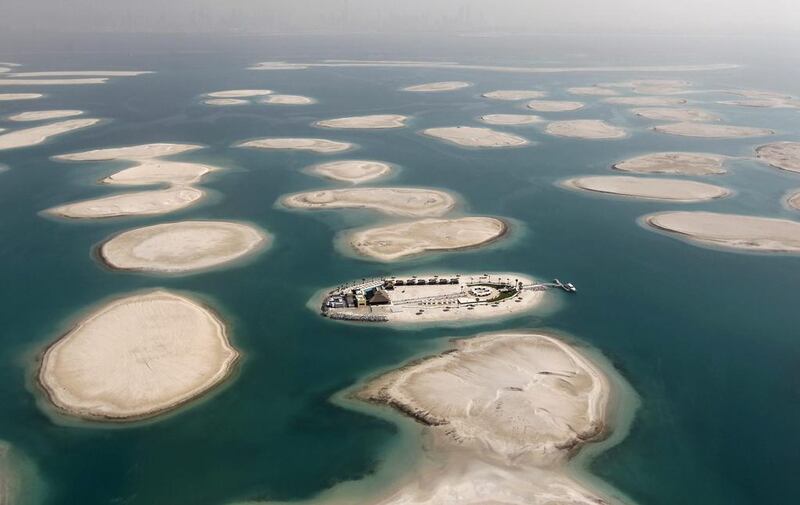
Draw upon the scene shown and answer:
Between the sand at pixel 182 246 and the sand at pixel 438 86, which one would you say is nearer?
the sand at pixel 182 246

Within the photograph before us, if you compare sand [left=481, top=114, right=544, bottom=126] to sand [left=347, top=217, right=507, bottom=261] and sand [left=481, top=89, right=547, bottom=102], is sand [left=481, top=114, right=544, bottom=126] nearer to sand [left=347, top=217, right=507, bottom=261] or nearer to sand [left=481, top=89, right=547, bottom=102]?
sand [left=481, top=89, right=547, bottom=102]

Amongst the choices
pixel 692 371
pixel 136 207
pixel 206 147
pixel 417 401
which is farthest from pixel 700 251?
pixel 206 147

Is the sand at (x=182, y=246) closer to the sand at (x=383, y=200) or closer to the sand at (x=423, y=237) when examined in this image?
the sand at (x=383, y=200)

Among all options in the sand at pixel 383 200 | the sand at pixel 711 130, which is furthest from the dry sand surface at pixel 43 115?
the sand at pixel 711 130

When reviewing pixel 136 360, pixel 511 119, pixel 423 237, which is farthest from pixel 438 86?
pixel 136 360

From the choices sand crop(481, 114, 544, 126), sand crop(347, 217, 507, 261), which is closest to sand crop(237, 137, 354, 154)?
sand crop(481, 114, 544, 126)

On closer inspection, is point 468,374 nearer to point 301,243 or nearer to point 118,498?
point 118,498
